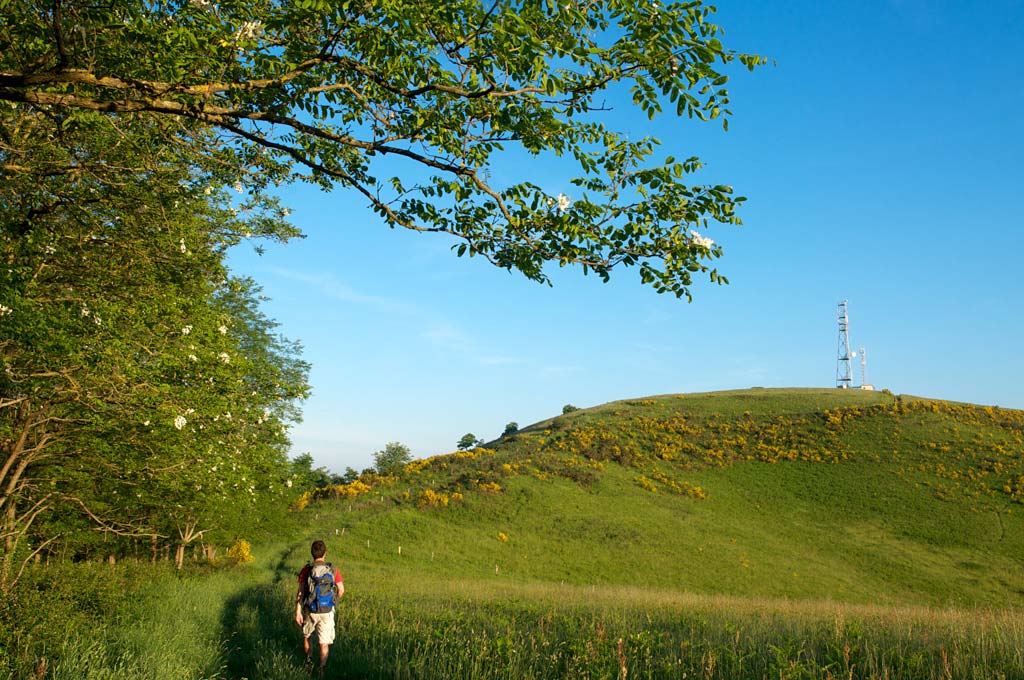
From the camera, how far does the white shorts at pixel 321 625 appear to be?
10.5m

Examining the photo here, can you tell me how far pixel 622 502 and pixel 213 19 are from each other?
5199 cm

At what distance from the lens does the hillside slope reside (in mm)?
40406

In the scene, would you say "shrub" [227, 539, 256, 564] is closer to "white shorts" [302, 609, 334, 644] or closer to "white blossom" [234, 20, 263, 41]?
"white shorts" [302, 609, 334, 644]

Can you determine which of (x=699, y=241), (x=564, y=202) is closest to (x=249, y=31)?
(x=564, y=202)

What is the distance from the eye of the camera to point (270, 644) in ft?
39.1

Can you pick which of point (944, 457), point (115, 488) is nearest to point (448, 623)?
point (115, 488)

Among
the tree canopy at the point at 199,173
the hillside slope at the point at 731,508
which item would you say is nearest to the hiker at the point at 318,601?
the tree canopy at the point at 199,173

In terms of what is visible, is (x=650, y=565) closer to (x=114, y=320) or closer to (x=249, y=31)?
(x=114, y=320)

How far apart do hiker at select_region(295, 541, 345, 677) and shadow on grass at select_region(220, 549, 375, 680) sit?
465 millimetres

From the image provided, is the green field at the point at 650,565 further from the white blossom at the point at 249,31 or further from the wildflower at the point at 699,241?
the white blossom at the point at 249,31

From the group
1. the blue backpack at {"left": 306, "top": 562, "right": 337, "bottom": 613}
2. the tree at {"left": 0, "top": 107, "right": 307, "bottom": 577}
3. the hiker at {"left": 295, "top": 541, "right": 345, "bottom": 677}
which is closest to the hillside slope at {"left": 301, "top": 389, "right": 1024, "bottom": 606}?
the tree at {"left": 0, "top": 107, "right": 307, "bottom": 577}

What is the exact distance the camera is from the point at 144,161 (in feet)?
32.9

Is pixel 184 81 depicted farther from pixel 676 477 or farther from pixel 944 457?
pixel 944 457

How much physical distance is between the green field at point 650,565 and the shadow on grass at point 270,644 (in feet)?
0.27
